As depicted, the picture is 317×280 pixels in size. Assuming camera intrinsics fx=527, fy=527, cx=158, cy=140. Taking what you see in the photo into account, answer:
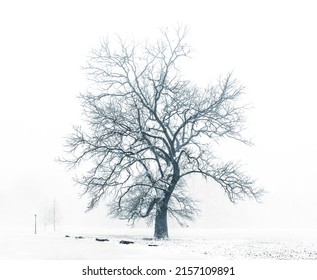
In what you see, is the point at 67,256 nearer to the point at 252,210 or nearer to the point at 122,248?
the point at 122,248

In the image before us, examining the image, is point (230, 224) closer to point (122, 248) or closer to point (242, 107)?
point (242, 107)

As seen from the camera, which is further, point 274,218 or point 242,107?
point 274,218

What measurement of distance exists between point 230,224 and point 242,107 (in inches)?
4158

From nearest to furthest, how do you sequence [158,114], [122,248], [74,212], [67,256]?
[67,256]
[122,248]
[158,114]
[74,212]

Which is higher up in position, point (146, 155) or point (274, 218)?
point (146, 155)

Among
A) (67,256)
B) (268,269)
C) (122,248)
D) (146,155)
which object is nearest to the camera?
(268,269)

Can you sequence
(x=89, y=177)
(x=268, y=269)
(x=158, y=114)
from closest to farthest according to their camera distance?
1. (x=268, y=269)
2. (x=89, y=177)
3. (x=158, y=114)

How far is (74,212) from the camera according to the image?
195 m

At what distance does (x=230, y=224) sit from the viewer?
136 metres

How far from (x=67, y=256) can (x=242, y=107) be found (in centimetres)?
1752

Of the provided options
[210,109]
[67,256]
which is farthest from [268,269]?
[210,109]

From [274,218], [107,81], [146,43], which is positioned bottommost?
[274,218]

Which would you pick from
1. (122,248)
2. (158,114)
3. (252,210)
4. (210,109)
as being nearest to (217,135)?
(210,109)

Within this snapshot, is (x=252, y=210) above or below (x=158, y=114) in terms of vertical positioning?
below
